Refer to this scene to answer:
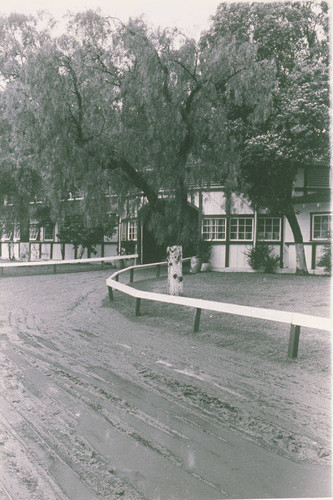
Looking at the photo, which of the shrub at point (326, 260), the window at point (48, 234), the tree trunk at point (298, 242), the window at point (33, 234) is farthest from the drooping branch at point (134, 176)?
the window at point (33, 234)

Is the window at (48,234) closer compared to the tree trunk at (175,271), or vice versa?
the tree trunk at (175,271)

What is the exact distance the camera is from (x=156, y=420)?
3.81 metres

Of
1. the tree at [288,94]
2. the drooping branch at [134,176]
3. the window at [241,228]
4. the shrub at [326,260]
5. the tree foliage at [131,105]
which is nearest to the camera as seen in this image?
the tree foliage at [131,105]

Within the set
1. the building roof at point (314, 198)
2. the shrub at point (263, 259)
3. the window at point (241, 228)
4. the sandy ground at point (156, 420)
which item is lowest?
the sandy ground at point (156, 420)

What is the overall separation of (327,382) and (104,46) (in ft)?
27.5

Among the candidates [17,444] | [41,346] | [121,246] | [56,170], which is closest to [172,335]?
[41,346]

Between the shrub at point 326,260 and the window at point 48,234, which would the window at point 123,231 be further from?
the shrub at point 326,260

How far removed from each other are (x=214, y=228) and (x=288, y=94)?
6.72 meters

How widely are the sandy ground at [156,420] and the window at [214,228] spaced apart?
40.4 feet

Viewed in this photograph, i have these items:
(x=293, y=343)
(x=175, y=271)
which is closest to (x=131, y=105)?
(x=175, y=271)

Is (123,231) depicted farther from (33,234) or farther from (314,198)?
(314,198)

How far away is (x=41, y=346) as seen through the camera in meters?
6.57

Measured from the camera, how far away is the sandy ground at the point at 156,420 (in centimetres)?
270

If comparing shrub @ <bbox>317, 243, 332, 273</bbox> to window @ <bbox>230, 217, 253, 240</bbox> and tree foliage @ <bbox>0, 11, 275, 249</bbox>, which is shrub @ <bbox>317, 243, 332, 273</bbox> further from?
tree foliage @ <bbox>0, 11, 275, 249</bbox>
